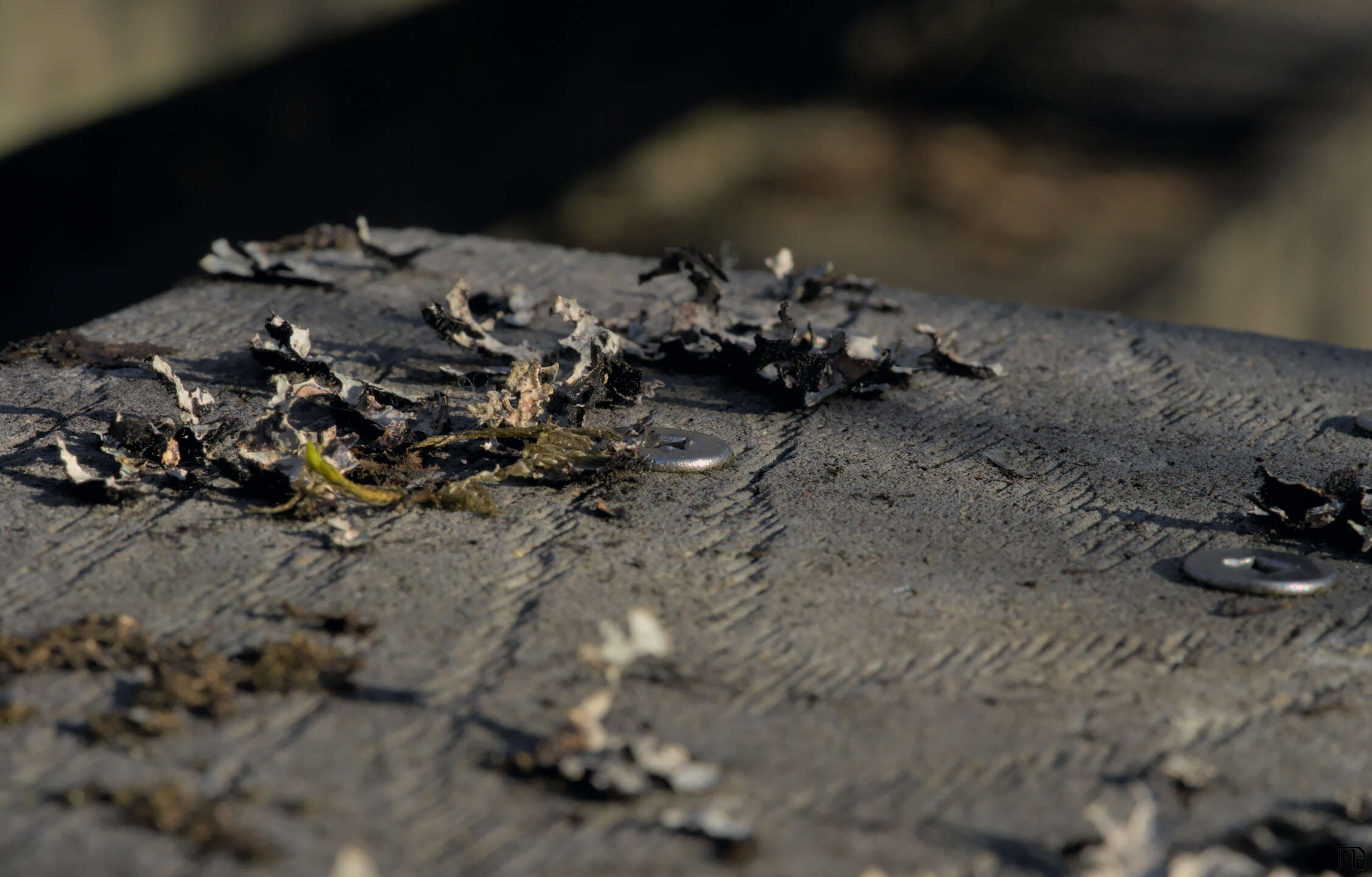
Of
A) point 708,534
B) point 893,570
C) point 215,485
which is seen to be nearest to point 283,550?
point 215,485

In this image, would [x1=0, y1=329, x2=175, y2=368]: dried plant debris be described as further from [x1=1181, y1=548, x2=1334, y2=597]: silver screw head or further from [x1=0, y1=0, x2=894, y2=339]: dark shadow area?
[x1=0, y1=0, x2=894, y2=339]: dark shadow area

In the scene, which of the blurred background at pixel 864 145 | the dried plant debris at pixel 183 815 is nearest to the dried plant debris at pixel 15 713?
the dried plant debris at pixel 183 815

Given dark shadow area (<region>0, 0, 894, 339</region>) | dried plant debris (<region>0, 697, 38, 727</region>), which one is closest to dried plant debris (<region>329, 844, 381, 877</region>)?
dried plant debris (<region>0, 697, 38, 727</region>)

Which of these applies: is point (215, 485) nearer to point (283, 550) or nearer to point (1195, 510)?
point (283, 550)

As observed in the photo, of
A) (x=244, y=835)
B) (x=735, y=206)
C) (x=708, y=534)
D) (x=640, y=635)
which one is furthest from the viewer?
(x=735, y=206)

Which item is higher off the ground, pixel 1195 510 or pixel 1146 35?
pixel 1146 35

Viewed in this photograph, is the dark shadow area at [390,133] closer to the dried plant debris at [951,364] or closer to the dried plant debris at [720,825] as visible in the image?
the dried plant debris at [951,364]

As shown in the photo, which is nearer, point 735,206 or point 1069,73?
point 1069,73
